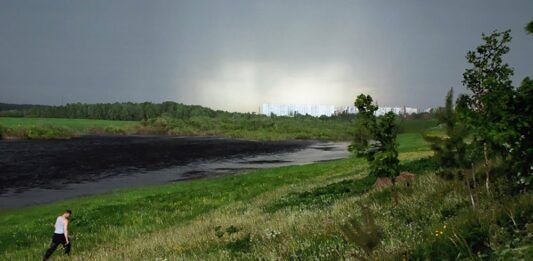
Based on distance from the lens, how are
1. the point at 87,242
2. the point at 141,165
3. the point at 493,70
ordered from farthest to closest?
the point at 141,165 → the point at 87,242 → the point at 493,70

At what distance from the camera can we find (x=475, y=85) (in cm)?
938

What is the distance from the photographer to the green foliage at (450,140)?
7858 millimetres

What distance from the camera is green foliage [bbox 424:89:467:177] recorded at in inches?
309

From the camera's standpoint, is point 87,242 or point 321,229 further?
point 87,242

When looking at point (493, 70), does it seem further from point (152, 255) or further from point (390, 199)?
point (152, 255)

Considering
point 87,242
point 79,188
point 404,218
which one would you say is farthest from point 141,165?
point 404,218

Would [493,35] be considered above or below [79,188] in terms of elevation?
above

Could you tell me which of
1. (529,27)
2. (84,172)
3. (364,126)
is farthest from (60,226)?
(84,172)

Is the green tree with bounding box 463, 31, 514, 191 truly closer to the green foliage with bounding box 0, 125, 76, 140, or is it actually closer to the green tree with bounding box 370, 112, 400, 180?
the green tree with bounding box 370, 112, 400, 180

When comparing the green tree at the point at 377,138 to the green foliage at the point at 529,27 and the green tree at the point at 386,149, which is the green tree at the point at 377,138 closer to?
the green tree at the point at 386,149

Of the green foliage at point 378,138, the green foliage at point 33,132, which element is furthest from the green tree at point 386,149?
the green foliage at point 33,132

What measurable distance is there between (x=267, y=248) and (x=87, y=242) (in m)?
15.5

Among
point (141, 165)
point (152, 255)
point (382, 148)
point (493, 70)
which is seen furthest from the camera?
point (141, 165)

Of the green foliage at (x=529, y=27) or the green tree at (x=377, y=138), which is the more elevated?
the green foliage at (x=529, y=27)
